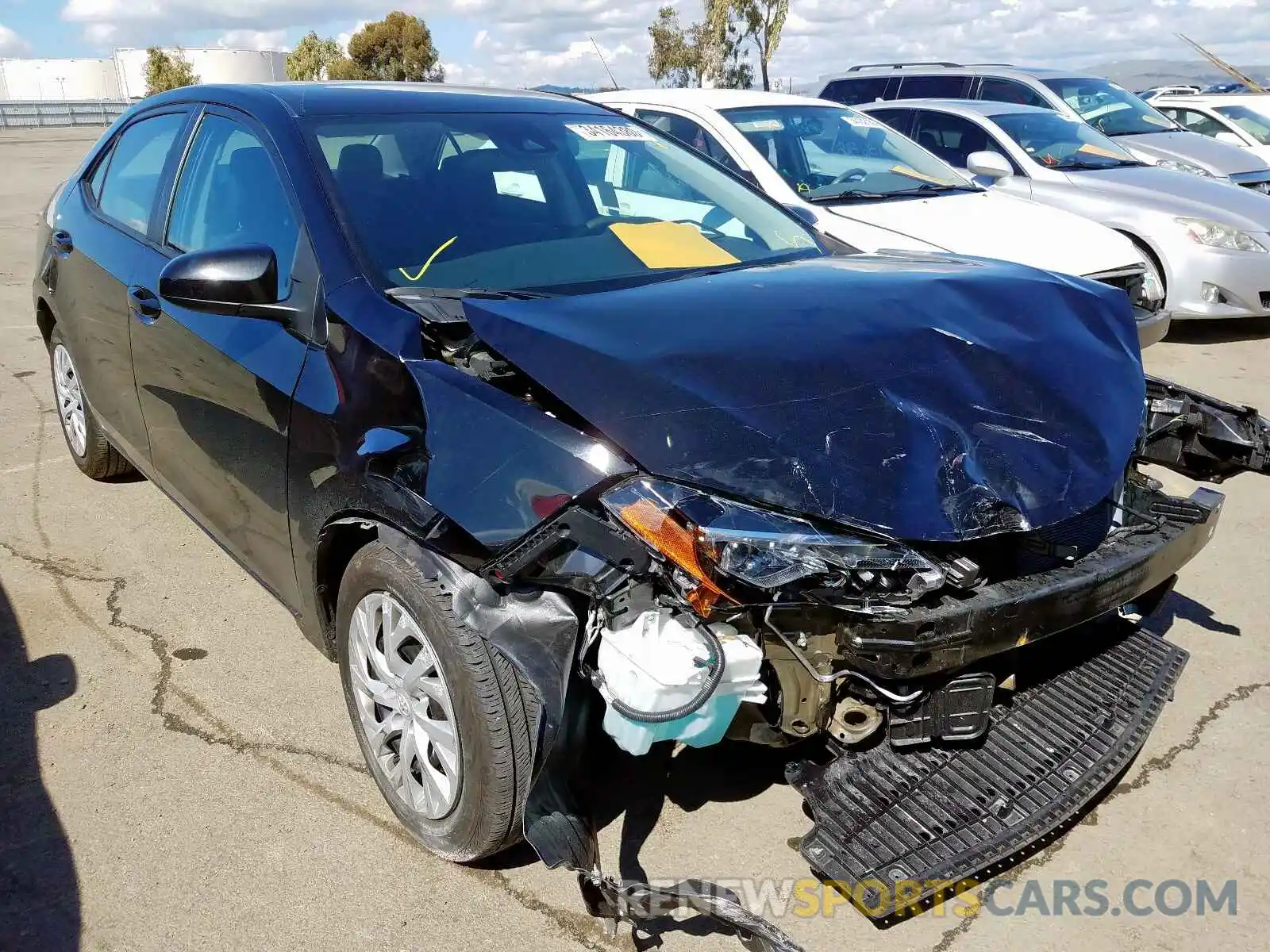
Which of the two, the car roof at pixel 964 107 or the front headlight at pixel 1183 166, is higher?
the car roof at pixel 964 107

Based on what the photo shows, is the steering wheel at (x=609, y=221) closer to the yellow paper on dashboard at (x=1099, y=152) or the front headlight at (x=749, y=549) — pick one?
the front headlight at (x=749, y=549)

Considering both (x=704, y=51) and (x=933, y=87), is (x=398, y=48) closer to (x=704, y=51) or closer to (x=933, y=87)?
(x=704, y=51)

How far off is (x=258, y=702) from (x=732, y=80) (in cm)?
3818

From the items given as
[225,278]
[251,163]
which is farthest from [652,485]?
[251,163]

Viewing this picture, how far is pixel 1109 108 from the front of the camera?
1055 centimetres

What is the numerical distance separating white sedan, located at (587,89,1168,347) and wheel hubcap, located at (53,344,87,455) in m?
3.42

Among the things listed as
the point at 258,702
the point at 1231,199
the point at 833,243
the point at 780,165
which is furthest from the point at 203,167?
the point at 1231,199

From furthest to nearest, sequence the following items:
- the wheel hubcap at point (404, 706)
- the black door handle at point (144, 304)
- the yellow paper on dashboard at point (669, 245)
A: the black door handle at point (144, 304) → the yellow paper on dashboard at point (669, 245) → the wheel hubcap at point (404, 706)

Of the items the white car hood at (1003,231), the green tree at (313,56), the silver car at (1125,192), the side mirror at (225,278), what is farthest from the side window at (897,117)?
the green tree at (313,56)

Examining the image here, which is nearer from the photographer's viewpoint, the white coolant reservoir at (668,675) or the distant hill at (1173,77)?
the white coolant reservoir at (668,675)

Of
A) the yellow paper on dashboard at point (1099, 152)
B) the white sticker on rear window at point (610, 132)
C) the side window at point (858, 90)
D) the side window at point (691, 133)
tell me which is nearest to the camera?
the white sticker on rear window at point (610, 132)

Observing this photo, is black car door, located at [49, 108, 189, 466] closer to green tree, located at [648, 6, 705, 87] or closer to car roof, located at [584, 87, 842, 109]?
car roof, located at [584, 87, 842, 109]

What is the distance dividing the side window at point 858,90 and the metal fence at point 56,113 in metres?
42.2

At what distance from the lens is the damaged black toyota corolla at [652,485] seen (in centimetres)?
207
